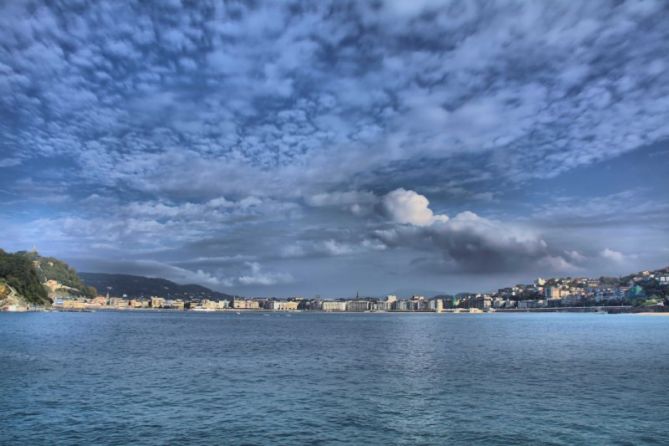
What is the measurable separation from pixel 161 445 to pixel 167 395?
46.0ft

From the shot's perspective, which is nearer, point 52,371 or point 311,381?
point 311,381

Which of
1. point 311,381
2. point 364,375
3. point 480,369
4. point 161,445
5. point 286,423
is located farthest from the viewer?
point 480,369

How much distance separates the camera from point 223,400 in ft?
124

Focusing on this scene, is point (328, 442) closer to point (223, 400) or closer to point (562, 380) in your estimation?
point (223, 400)

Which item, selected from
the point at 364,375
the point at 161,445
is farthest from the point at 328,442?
the point at 364,375

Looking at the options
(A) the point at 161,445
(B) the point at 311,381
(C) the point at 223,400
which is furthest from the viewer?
(B) the point at 311,381

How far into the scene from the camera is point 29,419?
3197 cm

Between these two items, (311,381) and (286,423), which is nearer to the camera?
(286,423)

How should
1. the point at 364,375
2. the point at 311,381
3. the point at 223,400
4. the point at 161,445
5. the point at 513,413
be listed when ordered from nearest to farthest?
1. the point at 161,445
2. the point at 513,413
3. the point at 223,400
4. the point at 311,381
5. the point at 364,375

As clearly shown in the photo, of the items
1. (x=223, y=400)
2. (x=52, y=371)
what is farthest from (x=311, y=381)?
(x=52, y=371)

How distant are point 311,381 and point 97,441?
22609 millimetres

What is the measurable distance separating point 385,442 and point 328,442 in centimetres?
316

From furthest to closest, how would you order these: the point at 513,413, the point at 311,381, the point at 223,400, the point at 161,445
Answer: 1. the point at 311,381
2. the point at 223,400
3. the point at 513,413
4. the point at 161,445

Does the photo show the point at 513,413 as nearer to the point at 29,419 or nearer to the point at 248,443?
the point at 248,443
